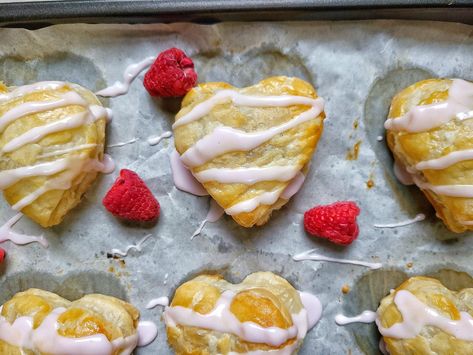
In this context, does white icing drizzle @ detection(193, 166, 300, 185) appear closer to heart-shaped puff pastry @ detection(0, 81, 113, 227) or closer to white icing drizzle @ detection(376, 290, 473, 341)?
heart-shaped puff pastry @ detection(0, 81, 113, 227)

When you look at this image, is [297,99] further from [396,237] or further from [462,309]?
[462,309]

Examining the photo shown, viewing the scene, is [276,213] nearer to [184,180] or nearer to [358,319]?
[184,180]

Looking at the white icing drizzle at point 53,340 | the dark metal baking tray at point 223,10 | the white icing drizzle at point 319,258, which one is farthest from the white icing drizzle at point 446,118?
the white icing drizzle at point 53,340

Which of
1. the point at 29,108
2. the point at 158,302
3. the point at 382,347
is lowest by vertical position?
the point at 382,347

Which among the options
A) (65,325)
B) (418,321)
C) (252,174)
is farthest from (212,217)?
(418,321)

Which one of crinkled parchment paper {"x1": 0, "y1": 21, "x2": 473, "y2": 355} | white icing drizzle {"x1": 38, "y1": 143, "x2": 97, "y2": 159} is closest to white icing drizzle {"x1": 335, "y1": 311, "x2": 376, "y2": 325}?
crinkled parchment paper {"x1": 0, "y1": 21, "x2": 473, "y2": 355}

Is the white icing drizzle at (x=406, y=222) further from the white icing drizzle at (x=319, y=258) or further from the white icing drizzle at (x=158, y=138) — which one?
the white icing drizzle at (x=158, y=138)
